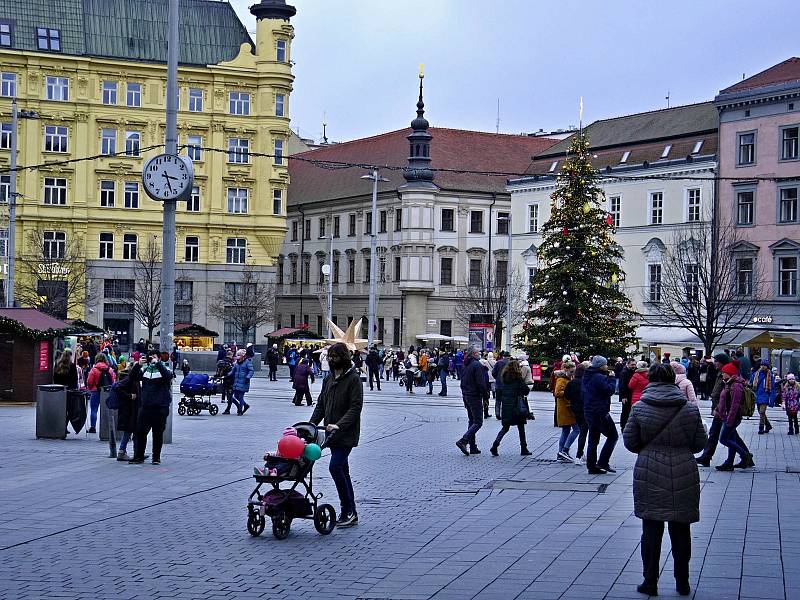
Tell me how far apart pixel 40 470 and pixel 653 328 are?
47647 millimetres

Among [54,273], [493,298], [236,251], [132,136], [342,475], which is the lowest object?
[342,475]

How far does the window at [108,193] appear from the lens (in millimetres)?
72625

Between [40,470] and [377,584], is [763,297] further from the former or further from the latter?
[377,584]

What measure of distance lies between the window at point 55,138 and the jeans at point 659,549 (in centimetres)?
6537

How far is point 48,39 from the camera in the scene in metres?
71.9

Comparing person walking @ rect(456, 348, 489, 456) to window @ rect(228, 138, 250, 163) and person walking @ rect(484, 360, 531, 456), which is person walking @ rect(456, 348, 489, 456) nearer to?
person walking @ rect(484, 360, 531, 456)

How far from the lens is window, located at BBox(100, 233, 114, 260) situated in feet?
238

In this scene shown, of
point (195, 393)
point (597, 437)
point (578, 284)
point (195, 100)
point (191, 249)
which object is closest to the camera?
point (597, 437)

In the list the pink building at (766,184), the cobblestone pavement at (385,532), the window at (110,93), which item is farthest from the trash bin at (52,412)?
the window at (110,93)

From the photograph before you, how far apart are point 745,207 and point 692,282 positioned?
18.9 feet

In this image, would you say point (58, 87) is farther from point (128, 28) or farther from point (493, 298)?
point (493, 298)

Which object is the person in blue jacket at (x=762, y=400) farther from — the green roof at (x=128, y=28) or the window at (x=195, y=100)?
the green roof at (x=128, y=28)

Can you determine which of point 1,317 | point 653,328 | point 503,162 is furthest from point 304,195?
point 1,317

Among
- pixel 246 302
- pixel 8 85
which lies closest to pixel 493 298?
pixel 246 302
